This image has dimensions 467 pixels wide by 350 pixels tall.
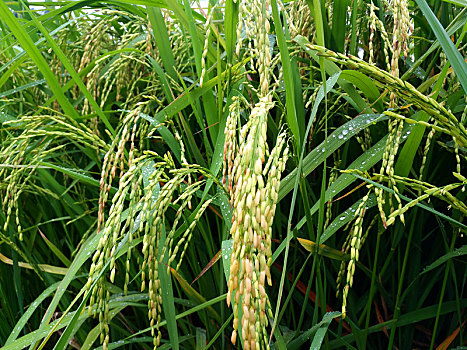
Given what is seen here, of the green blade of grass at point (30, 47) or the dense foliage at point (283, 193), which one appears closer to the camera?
the dense foliage at point (283, 193)

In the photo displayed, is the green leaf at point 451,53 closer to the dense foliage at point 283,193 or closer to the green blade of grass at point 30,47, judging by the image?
the dense foliage at point 283,193

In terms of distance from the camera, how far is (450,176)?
118 cm

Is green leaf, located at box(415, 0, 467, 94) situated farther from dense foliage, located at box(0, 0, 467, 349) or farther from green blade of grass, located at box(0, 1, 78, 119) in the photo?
green blade of grass, located at box(0, 1, 78, 119)

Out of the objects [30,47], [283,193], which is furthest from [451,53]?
[30,47]

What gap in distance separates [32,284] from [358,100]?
3.88 ft

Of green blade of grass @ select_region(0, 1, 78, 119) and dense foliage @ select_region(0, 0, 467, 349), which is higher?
green blade of grass @ select_region(0, 1, 78, 119)

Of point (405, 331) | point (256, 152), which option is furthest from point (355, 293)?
point (256, 152)

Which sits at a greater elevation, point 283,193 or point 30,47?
point 30,47

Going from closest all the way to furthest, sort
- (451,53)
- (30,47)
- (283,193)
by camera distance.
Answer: (451,53)
(283,193)
(30,47)

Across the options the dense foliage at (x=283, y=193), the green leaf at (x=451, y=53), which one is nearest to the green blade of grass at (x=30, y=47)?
the dense foliage at (x=283, y=193)

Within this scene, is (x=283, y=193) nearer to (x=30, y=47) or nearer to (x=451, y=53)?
(x=451, y=53)

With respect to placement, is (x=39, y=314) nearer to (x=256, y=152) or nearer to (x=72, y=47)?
(x=72, y=47)

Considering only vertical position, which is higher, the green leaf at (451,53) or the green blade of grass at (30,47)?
the green blade of grass at (30,47)

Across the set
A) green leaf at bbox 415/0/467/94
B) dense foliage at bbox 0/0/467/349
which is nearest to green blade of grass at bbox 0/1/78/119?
dense foliage at bbox 0/0/467/349
